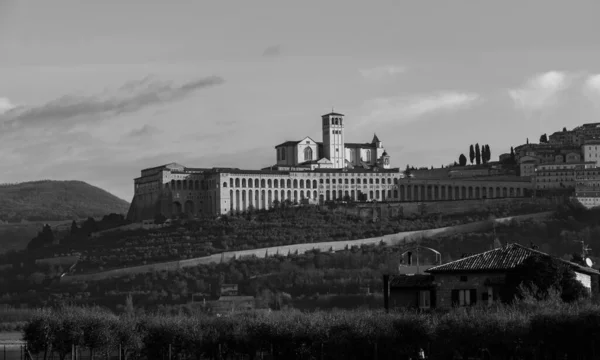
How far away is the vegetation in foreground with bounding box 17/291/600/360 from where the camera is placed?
155ft

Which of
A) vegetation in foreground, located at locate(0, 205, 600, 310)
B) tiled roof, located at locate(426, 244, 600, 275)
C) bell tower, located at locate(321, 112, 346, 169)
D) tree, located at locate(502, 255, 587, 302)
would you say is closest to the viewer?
tree, located at locate(502, 255, 587, 302)

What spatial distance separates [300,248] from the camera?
420 ft

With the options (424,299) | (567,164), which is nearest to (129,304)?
(424,299)

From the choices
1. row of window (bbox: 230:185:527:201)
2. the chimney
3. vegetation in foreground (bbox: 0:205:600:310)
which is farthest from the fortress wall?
the chimney

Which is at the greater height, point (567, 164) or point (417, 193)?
point (567, 164)

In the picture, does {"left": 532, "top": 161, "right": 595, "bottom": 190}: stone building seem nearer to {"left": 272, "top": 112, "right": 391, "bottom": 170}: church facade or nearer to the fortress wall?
the fortress wall

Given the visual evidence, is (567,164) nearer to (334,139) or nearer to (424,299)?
(334,139)

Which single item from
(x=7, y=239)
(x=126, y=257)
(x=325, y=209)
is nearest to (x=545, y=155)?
(x=325, y=209)

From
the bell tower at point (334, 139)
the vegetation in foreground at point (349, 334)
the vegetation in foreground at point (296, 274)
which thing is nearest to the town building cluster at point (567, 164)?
the vegetation in foreground at point (296, 274)

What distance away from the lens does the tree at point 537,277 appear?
161 feet

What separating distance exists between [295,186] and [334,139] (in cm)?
1260

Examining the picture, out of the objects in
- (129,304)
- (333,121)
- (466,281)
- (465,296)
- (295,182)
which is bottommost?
(129,304)

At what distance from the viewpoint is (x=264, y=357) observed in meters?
54.7

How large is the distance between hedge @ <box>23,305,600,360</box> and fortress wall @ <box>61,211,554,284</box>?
61452 mm
